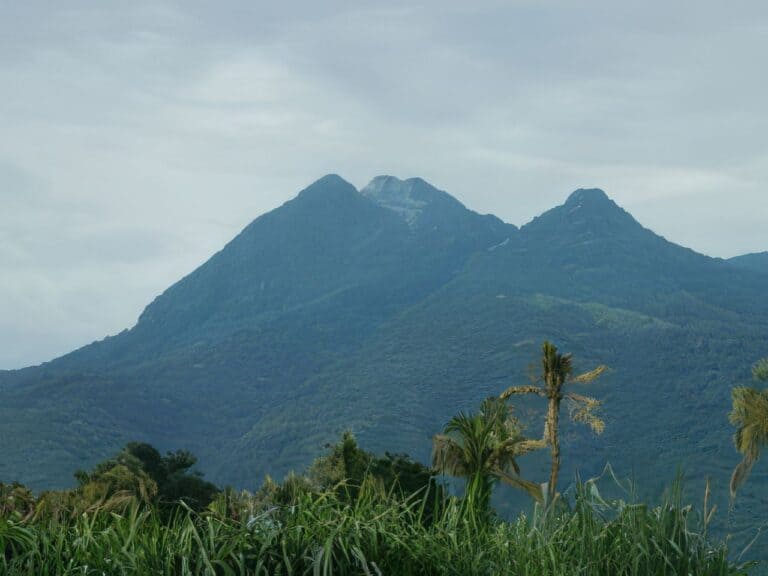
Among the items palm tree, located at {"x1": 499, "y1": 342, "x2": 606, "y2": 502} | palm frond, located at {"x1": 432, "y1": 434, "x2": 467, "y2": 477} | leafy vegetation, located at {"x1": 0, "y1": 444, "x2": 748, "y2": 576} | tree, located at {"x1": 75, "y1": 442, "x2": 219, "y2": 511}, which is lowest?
tree, located at {"x1": 75, "y1": 442, "x2": 219, "y2": 511}

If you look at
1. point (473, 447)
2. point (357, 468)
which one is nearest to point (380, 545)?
point (473, 447)

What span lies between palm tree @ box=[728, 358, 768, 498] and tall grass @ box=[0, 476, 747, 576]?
17481mm

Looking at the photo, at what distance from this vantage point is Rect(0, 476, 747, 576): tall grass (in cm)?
890

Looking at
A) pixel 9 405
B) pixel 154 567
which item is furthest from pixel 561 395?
pixel 9 405

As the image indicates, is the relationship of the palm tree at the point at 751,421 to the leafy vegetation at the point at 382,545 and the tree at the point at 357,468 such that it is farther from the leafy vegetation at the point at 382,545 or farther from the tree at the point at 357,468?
the tree at the point at 357,468

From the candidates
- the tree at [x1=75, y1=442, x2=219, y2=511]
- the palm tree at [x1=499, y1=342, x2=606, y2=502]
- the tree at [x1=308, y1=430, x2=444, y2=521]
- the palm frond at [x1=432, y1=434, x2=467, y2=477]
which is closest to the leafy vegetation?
the palm frond at [x1=432, y1=434, x2=467, y2=477]

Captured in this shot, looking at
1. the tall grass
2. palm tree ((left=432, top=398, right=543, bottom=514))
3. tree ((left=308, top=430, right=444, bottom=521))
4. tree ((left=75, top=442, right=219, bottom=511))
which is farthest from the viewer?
tree ((left=75, top=442, right=219, bottom=511))

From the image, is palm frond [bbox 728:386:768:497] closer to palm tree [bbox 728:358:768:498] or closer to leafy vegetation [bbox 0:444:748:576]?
palm tree [bbox 728:358:768:498]

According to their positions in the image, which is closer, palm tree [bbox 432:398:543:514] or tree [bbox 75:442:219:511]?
palm tree [bbox 432:398:543:514]

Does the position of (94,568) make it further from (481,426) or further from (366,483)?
(481,426)

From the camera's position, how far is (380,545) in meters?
9.56

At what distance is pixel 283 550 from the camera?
354 inches

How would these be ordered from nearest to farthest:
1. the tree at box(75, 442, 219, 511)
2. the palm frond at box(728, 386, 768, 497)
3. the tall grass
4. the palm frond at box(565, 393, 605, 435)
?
the tall grass → the palm frond at box(728, 386, 768, 497) → the palm frond at box(565, 393, 605, 435) → the tree at box(75, 442, 219, 511)

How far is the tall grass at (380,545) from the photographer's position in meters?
8.90
